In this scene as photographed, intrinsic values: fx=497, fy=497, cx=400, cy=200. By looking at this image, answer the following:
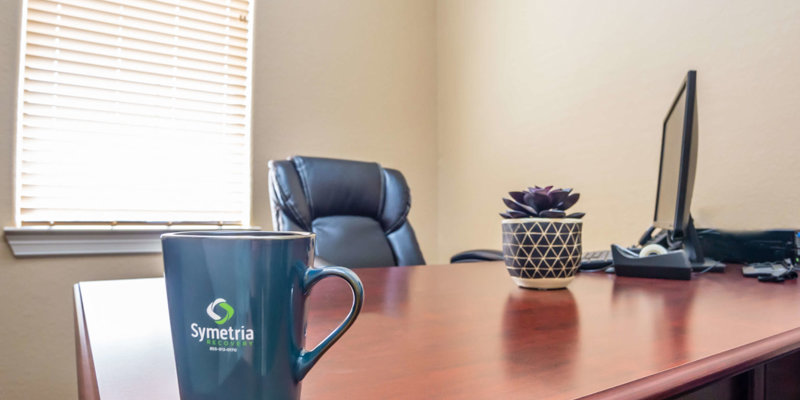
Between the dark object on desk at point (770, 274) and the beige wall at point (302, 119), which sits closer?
the dark object on desk at point (770, 274)

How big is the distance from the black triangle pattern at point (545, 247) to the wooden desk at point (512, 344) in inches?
1.6

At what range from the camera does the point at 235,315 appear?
11.3 inches

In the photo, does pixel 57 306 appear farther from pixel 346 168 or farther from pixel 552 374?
pixel 552 374

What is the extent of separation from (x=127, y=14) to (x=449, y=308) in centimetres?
211

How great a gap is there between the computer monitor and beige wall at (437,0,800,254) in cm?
27

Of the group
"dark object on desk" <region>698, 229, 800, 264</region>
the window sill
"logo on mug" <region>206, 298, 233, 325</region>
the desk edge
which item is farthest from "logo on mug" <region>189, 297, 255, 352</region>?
the window sill

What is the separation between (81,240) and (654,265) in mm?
2020

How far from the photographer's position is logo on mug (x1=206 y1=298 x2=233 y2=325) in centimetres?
29

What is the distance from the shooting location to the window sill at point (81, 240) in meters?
1.86

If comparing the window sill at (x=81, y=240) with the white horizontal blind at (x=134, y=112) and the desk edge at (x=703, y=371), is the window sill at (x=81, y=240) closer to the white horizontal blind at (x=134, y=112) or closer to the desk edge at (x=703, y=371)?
the white horizontal blind at (x=134, y=112)

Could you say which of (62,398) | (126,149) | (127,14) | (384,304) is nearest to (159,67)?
(127,14)

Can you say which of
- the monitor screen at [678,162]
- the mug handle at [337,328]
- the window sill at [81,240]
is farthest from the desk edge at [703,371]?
the window sill at [81,240]

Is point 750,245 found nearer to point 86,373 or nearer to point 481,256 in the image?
point 481,256

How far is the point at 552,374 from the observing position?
0.37m
